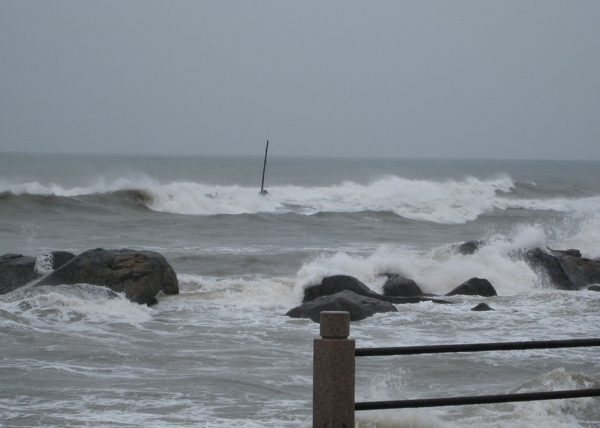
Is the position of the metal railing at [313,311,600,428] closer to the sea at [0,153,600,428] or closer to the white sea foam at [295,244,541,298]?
the sea at [0,153,600,428]

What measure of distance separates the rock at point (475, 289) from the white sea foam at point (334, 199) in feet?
62.9

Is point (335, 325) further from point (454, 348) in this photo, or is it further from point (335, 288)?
point (335, 288)

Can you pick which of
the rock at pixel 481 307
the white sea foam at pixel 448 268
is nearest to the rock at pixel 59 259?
the white sea foam at pixel 448 268

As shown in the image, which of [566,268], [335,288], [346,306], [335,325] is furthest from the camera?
[566,268]

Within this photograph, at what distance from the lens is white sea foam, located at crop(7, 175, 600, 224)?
1373 inches

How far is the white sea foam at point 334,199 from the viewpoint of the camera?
1373 inches

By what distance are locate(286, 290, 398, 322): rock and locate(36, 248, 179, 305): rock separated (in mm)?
2679

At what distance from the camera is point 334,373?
12.5 feet

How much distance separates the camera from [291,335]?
1080 centimetres

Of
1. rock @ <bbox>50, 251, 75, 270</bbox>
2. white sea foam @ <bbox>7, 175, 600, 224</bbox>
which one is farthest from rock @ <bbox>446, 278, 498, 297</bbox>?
white sea foam @ <bbox>7, 175, 600, 224</bbox>

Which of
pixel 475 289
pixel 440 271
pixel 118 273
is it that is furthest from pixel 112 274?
pixel 440 271

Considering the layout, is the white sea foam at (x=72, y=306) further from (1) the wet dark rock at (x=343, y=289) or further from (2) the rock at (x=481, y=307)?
(2) the rock at (x=481, y=307)

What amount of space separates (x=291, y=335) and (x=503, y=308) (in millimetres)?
4508

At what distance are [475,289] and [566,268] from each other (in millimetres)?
2842
